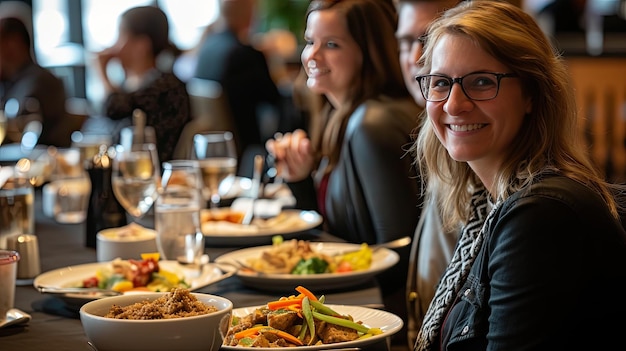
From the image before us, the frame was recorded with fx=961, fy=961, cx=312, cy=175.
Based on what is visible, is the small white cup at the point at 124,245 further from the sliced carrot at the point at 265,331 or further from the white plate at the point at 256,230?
the sliced carrot at the point at 265,331

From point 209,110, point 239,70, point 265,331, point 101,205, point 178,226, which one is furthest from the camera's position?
point 239,70

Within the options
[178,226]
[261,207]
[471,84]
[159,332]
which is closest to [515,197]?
[471,84]

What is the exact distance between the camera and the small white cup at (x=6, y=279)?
5.46ft

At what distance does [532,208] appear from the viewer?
1413mm

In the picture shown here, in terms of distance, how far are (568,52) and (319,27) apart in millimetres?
5538

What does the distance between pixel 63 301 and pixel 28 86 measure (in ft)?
15.8

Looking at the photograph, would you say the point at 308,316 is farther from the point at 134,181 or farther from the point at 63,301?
the point at 134,181

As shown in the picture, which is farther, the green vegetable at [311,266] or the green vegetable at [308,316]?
the green vegetable at [311,266]

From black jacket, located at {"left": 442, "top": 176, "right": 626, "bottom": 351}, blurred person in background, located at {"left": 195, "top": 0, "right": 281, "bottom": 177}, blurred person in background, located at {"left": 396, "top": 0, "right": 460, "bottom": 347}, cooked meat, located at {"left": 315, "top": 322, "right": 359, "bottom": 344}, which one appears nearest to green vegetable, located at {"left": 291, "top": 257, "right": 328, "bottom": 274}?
blurred person in background, located at {"left": 396, "top": 0, "right": 460, "bottom": 347}

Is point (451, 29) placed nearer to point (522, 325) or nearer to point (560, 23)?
point (522, 325)

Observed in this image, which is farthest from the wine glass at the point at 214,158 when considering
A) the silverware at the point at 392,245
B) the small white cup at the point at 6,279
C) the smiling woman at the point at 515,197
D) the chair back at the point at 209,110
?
the chair back at the point at 209,110

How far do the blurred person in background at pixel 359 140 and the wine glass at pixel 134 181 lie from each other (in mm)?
546

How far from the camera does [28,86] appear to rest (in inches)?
251

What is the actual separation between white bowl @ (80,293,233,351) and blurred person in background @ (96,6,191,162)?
2.98m
